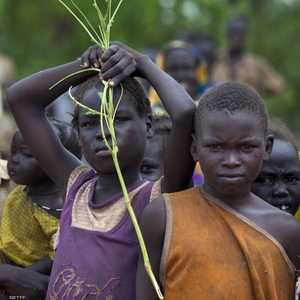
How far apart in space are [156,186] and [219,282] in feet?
1.90

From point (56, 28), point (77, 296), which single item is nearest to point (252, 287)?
point (77, 296)

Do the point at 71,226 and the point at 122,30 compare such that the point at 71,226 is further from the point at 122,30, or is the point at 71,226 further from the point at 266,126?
the point at 122,30

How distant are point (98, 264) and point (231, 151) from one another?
682mm

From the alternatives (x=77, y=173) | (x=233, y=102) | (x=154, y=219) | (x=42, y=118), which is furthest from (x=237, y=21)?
(x=154, y=219)

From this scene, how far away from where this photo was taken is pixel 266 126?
Answer: 4109mm

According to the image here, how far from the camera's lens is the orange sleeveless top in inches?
154

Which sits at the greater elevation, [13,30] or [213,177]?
[213,177]

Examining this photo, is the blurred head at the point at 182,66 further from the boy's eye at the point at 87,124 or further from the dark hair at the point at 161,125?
the boy's eye at the point at 87,124

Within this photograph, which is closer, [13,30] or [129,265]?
[129,265]

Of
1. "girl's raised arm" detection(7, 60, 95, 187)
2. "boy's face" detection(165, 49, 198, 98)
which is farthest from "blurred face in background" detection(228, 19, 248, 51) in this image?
"girl's raised arm" detection(7, 60, 95, 187)

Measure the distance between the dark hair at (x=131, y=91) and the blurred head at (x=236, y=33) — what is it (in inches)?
334

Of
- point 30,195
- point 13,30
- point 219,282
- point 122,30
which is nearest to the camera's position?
point 219,282

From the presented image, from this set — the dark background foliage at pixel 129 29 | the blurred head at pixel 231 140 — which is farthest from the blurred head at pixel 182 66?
the blurred head at pixel 231 140

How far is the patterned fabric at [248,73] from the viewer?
40.3 feet
